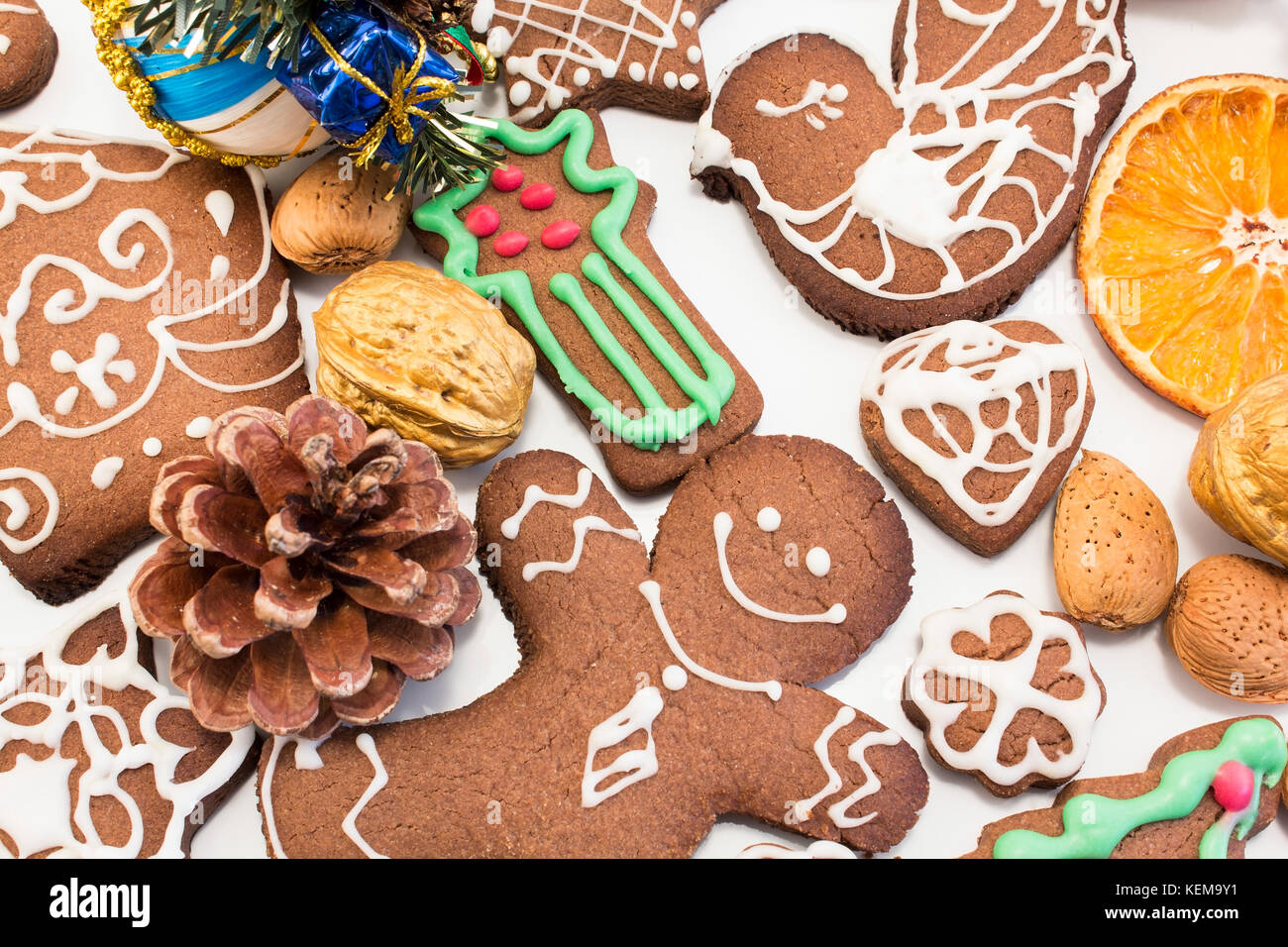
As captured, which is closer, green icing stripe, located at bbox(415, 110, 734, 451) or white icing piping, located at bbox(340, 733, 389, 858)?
white icing piping, located at bbox(340, 733, 389, 858)

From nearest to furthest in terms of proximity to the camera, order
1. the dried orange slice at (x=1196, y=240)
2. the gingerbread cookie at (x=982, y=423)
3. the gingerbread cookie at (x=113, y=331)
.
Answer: the gingerbread cookie at (x=113, y=331), the gingerbread cookie at (x=982, y=423), the dried orange slice at (x=1196, y=240)

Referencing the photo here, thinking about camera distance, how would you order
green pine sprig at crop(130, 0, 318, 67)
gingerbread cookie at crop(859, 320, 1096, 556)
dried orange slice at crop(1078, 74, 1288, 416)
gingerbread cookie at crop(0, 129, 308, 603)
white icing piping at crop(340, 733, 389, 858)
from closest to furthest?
green pine sprig at crop(130, 0, 318, 67) < white icing piping at crop(340, 733, 389, 858) < gingerbread cookie at crop(0, 129, 308, 603) < gingerbread cookie at crop(859, 320, 1096, 556) < dried orange slice at crop(1078, 74, 1288, 416)

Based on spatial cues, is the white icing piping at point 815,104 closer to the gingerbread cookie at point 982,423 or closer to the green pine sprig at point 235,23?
the gingerbread cookie at point 982,423

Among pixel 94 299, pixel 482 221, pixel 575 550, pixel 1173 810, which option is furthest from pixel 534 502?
pixel 1173 810

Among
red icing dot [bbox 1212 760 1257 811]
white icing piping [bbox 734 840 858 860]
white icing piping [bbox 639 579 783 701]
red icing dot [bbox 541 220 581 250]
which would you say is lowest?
white icing piping [bbox 734 840 858 860]

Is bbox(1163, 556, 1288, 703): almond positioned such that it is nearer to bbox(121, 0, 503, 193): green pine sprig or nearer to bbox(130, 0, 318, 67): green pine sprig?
bbox(121, 0, 503, 193): green pine sprig

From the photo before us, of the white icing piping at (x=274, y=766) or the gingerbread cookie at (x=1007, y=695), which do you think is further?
the gingerbread cookie at (x=1007, y=695)

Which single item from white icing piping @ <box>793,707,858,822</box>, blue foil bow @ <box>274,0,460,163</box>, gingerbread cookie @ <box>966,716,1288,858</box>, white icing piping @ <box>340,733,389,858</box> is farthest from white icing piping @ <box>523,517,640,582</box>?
gingerbread cookie @ <box>966,716,1288,858</box>

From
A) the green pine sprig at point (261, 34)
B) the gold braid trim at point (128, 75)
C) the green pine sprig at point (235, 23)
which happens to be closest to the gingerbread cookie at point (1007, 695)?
the green pine sprig at point (261, 34)
